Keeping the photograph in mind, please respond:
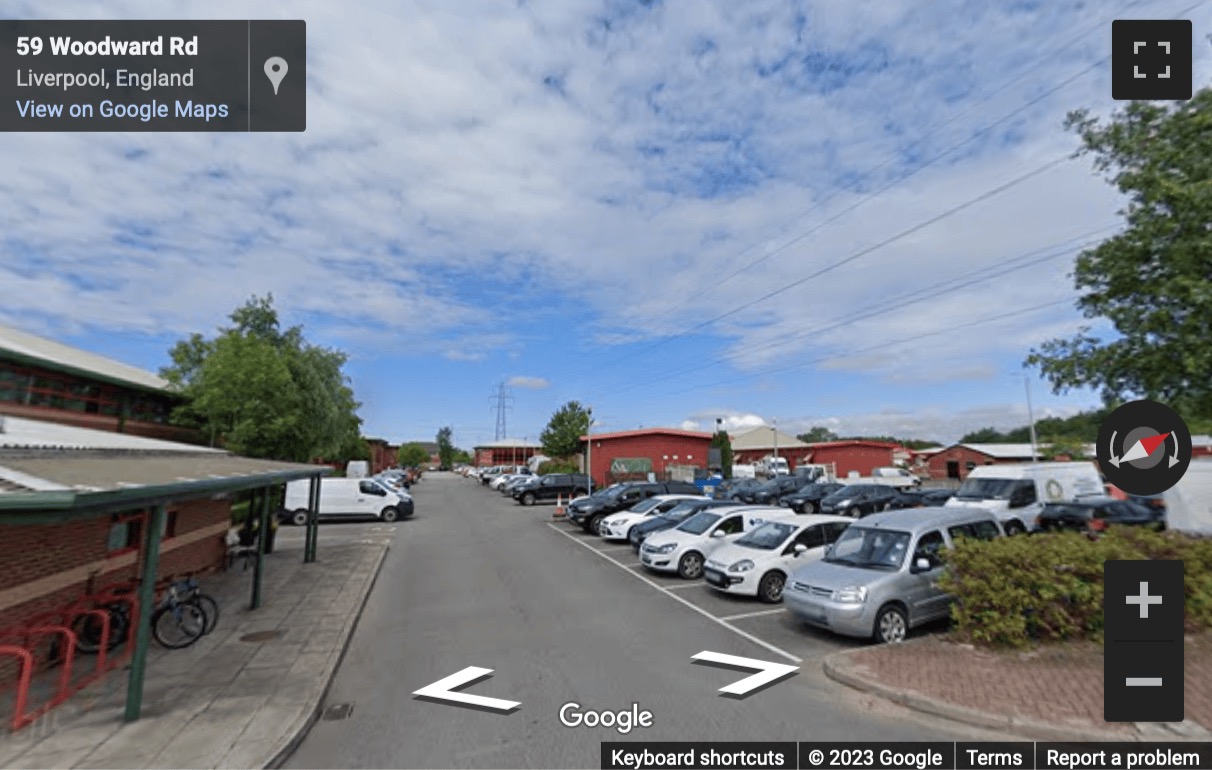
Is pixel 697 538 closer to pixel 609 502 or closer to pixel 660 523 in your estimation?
pixel 660 523

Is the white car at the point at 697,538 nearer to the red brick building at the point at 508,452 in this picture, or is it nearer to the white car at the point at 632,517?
the white car at the point at 632,517

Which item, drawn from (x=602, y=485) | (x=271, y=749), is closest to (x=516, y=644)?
(x=271, y=749)

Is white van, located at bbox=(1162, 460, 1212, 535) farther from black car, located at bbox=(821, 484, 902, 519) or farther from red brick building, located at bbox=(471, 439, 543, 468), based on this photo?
red brick building, located at bbox=(471, 439, 543, 468)

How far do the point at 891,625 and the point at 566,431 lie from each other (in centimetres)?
4662

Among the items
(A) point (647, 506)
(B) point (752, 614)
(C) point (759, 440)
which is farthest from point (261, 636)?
(C) point (759, 440)

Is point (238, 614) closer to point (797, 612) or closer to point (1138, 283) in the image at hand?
point (797, 612)

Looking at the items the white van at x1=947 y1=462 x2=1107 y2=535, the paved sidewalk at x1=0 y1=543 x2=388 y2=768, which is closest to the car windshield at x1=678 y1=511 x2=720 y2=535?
the paved sidewalk at x1=0 y1=543 x2=388 y2=768

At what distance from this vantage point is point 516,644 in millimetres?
8367

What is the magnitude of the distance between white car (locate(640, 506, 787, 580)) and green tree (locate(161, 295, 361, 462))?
587 inches

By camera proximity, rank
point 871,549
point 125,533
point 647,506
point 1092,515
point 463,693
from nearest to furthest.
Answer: point 463,693 < point 871,549 < point 125,533 < point 1092,515 < point 647,506

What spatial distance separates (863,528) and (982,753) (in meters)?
4.73

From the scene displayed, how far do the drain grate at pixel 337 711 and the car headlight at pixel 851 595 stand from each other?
6.27m

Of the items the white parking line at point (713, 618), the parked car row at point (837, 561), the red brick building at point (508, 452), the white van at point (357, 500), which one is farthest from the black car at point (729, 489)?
the red brick building at point (508, 452)

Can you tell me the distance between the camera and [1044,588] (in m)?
7.29
